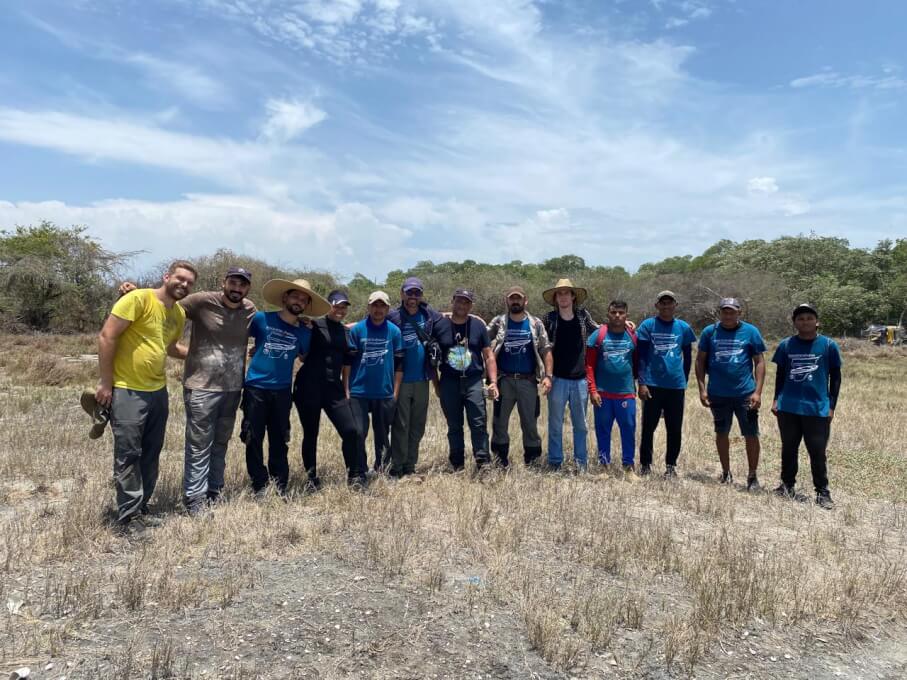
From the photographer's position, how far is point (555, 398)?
661 cm

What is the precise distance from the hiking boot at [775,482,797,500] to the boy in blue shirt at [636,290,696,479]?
3.29 feet

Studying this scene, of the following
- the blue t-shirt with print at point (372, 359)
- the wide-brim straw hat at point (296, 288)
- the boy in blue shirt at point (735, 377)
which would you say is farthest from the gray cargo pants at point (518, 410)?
the wide-brim straw hat at point (296, 288)

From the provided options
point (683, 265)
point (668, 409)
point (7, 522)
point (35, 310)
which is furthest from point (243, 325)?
point (683, 265)

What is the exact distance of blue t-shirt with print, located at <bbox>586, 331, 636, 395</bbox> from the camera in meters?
6.57

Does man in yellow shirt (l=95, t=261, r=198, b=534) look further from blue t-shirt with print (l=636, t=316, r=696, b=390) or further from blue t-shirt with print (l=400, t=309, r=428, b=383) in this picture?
blue t-shirt with print (l=636, t=316, r=696, b=390)

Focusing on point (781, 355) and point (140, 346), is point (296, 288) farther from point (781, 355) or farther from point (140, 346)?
point (781, 355)

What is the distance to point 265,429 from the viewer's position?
18.1ft

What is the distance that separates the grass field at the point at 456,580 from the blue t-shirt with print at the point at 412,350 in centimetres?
106

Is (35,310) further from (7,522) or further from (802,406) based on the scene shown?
(802,406)

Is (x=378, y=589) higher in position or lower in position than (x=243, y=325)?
lower

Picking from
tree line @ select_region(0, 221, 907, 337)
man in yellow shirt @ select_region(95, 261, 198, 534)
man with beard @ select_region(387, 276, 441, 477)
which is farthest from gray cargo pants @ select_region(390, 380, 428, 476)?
tree line @ select_region(0, 221, 907, 337)

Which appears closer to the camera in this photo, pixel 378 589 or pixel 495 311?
pixel 378 589

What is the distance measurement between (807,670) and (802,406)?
3397 millimetres

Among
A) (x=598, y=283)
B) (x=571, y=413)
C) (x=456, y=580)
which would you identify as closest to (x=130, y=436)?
(x=456, y=580)
